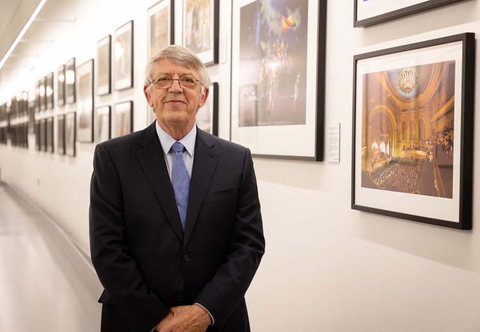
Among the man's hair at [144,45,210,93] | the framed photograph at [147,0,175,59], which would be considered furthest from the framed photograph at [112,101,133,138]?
the man's hair at [144,45,210,93]

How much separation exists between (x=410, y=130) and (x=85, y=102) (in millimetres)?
8283

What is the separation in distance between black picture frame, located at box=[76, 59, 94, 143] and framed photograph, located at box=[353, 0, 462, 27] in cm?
708

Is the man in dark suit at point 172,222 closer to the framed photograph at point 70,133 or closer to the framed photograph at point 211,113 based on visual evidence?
the framed photograph at point 211,113

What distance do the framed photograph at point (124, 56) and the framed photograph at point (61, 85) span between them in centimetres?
475

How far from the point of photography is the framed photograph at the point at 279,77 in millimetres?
3621

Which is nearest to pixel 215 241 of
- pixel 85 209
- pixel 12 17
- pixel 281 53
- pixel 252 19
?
pixel 281 53

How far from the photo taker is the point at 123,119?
301 inches

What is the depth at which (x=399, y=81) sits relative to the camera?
2.88 meters

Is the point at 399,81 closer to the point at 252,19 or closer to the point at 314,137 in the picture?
the point at 314,137

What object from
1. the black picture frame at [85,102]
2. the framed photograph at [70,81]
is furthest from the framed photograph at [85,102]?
the framed photograph at [70,81]

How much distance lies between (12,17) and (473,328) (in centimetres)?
1167

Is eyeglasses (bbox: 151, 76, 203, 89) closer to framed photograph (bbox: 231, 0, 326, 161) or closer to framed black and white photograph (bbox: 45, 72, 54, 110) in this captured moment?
framed photograph (bbox: 231, 0, 326, 161)

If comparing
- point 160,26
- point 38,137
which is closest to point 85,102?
point 160,26

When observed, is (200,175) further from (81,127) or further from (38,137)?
(38,137)
